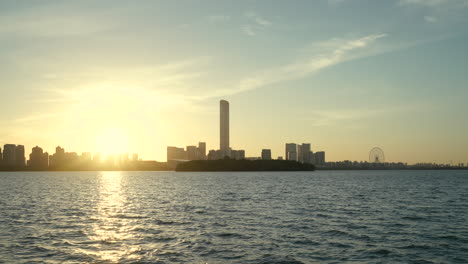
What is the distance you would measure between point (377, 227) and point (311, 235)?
11.0 meters

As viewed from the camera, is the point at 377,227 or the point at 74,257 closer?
the point at 74,257

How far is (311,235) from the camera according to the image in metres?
48.8

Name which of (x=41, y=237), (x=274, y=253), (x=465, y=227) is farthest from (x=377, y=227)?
(x=41, y=237)

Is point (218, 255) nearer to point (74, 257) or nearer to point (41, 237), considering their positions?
point (74, 257)

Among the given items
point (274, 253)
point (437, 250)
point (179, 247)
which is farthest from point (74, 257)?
point (437, 250)

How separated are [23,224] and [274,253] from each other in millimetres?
36329

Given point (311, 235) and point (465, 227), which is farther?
point (465, 227)

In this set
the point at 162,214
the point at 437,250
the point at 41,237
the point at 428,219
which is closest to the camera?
the point at 437,250

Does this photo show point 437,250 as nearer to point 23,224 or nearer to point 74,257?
point 74,257

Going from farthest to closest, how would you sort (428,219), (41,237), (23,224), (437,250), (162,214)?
(162,214)
(428,219)
(23,224)
(41,237)
(437,250)

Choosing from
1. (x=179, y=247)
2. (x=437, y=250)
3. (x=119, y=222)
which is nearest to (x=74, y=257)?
(x=179, y=247)

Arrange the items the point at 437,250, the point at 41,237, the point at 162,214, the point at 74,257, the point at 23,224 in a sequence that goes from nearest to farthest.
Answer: the point at 74,257 → the point at 437,250 → the point at 41,237 → the point at 23,224 → the point at 162,214

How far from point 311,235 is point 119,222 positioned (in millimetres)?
27414

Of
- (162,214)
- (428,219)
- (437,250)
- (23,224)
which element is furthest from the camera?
(162,214)
